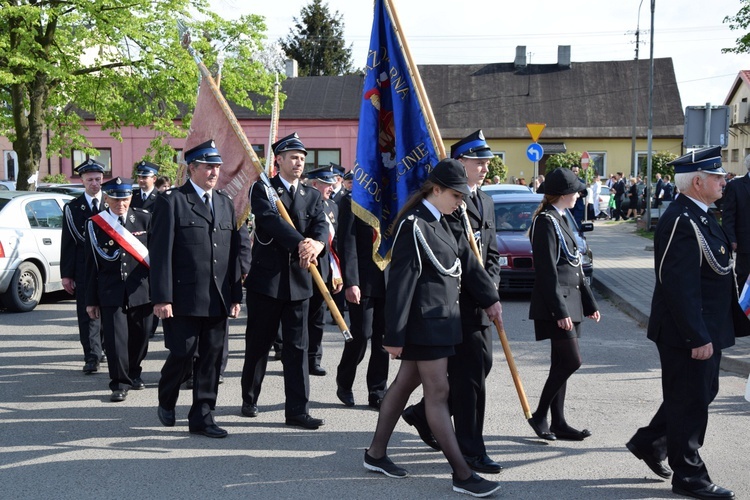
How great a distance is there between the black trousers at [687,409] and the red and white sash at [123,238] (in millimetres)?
4635

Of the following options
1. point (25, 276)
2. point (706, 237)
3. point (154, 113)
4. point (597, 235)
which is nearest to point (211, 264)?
point (706, 237)

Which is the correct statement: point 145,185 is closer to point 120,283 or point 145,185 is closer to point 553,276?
point 120,283

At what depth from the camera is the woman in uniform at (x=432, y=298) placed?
499 centimetres

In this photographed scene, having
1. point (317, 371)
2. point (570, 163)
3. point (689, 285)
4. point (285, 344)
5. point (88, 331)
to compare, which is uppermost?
point (570, 163)

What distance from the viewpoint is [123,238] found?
7887 mm

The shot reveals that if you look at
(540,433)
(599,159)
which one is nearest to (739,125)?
(599,159)

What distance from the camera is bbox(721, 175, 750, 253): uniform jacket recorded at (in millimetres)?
10031

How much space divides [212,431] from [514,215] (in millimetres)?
9992

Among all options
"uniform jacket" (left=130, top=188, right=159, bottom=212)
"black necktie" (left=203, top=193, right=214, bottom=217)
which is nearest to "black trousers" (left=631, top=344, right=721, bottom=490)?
"black necktie" (left=203, top=193, right=214, bottom=217)

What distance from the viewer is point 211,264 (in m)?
6.51

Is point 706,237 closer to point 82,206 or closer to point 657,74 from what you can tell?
point 82,206

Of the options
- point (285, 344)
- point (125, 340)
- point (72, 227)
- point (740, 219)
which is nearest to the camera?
point (285, 344)

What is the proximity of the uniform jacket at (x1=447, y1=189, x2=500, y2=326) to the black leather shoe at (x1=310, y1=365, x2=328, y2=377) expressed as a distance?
2.84 meters

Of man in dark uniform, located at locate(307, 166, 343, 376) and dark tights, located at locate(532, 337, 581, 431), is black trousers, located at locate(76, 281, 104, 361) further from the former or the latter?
dark tights, located at locate(532, 337, 581, 431)
